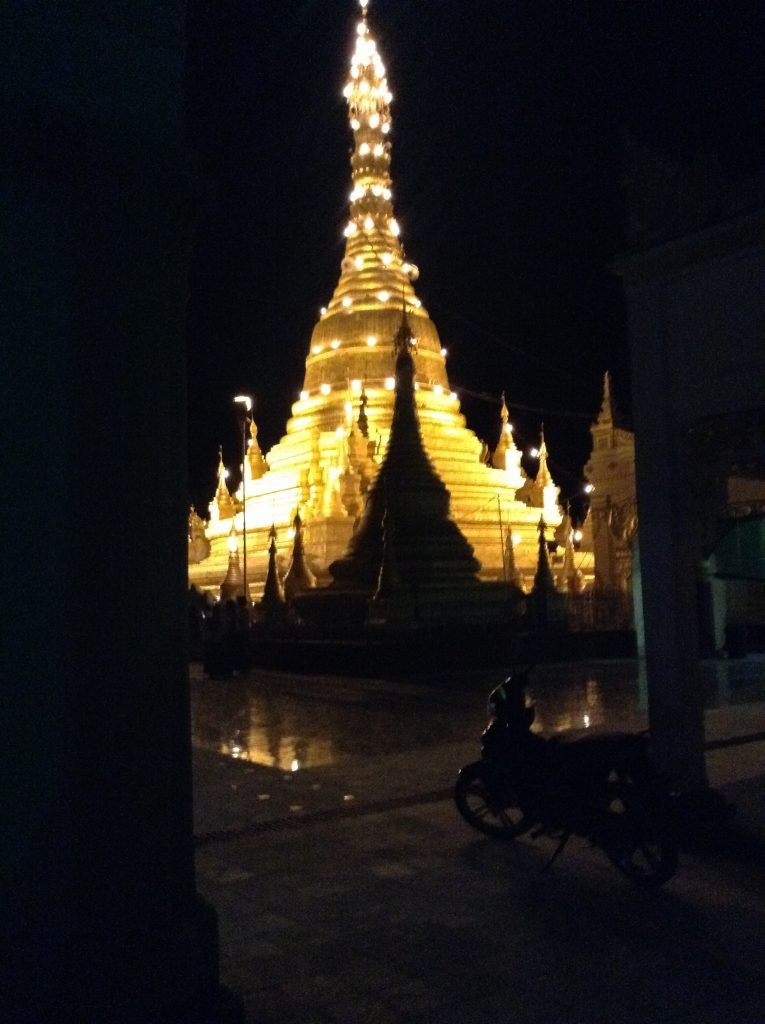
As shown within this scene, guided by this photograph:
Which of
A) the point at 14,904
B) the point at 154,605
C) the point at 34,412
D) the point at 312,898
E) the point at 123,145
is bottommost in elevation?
the point at 312,898

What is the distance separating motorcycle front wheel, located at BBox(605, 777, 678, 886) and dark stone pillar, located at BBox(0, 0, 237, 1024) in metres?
2.70

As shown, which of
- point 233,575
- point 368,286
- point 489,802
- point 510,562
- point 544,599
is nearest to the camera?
point 489,802

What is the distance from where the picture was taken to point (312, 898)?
5246 mm

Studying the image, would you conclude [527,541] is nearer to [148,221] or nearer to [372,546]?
[372,546]

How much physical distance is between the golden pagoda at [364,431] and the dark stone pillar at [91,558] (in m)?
27.9

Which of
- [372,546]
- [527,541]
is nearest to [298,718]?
[372,546]

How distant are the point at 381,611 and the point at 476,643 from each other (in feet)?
8.67

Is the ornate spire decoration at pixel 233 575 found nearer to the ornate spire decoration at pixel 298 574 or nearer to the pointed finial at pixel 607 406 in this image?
the ornate spire decoration at pixel 298 574

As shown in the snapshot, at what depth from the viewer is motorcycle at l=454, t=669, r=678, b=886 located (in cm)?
538

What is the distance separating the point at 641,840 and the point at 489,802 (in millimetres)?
1262

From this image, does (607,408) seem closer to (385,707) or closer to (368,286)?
(368,286)

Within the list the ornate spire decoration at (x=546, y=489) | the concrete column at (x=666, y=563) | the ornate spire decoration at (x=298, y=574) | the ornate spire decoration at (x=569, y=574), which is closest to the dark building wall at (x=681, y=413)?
the concrete column at (x=666, y=563)

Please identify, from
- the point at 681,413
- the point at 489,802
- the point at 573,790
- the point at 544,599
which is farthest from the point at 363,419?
the point at 573,790

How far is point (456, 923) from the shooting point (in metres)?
4.79
